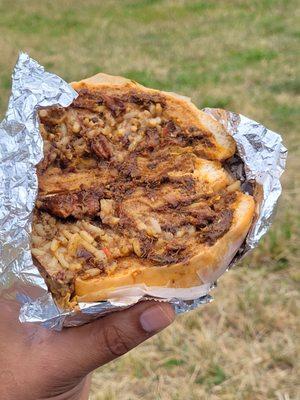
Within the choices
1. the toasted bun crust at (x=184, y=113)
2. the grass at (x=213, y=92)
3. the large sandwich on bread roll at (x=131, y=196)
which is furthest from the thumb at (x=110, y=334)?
the grass at (x=213, y=92)

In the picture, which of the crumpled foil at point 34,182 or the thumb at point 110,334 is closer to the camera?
the crumpled foil at point 34,182

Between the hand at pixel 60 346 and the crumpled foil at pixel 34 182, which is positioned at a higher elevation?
the crumpled foil at pixel 34 182

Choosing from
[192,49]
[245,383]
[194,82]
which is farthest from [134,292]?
[192,49]

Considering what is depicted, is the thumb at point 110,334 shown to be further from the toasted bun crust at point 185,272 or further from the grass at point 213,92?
the grass at point 213,92

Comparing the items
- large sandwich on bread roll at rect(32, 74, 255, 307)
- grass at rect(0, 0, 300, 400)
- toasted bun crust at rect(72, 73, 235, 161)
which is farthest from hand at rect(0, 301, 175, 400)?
grass at rect(0, 0, 300, 400)

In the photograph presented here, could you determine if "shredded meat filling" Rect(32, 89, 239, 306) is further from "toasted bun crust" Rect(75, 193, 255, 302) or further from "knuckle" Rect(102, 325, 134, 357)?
"knuckle" Rect(102, 325, 134, 357)

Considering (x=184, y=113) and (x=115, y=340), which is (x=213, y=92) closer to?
(x=184, y=113)

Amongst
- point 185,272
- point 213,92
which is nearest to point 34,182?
point 185,272
